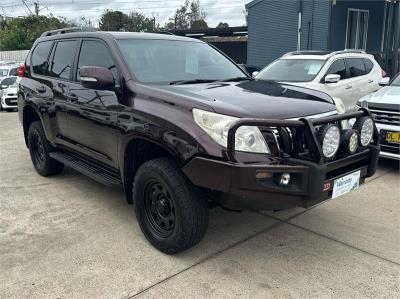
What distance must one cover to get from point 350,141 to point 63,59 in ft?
11.1

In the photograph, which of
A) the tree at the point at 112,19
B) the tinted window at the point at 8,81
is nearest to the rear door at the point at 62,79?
the tinted window at the point at 8,81

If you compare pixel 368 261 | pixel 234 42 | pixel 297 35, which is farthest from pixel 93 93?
pixel 234 42

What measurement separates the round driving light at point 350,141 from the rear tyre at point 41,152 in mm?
3709

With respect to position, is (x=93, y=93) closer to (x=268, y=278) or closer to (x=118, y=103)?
(x=118, y=103)

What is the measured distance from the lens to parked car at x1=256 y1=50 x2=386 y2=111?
780 centimetres

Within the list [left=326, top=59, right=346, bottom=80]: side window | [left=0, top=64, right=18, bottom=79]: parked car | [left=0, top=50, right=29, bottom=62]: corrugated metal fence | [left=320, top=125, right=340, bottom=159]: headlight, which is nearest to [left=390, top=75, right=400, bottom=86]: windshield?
[left=326, top=59, right=346, bottom=80]: side window

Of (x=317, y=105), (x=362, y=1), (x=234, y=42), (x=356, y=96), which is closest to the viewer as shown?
(x=317, y=105)

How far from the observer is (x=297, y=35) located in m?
16.0

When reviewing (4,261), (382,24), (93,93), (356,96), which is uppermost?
(382,24)

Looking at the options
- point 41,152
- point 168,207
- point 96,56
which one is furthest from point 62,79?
point 168,207

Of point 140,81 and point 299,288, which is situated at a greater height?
point 140,81

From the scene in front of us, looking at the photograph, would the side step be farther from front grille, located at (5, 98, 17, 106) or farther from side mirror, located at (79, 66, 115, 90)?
front grille, located at (5, 98, 17, 106)

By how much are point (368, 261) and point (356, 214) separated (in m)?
1.05

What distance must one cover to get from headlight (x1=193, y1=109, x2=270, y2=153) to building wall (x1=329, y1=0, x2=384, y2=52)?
13275mm
